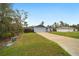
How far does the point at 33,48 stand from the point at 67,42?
2.35 ft

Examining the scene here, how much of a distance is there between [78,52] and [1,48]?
1.58 m

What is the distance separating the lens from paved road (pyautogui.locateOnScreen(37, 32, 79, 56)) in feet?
22.7

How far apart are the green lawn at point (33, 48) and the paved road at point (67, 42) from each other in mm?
92

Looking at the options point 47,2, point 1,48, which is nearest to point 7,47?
point 1,48

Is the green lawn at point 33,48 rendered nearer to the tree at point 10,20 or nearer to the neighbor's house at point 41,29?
the neighbor's house at point 41,29

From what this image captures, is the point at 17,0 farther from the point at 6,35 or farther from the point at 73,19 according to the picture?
the point at 73,19

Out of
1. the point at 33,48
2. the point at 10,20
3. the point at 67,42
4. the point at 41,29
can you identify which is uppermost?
the point at 10,20

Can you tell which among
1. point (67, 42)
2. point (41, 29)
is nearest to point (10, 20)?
point (41, 29)

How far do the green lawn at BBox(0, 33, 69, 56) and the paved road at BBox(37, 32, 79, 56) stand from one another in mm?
92

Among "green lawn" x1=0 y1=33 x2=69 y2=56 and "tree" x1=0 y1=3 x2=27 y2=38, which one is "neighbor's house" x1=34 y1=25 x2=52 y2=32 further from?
"tree" x1=0 y1=3 x2=27 y2=38

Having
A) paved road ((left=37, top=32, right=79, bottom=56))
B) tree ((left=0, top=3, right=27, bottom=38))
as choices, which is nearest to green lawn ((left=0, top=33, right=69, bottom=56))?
paved road ((left=37, top=32, right=79, bottom=56))

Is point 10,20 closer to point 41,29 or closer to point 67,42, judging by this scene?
point 41,29

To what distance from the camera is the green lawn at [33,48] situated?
22.8ft

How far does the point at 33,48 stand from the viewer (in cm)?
702
